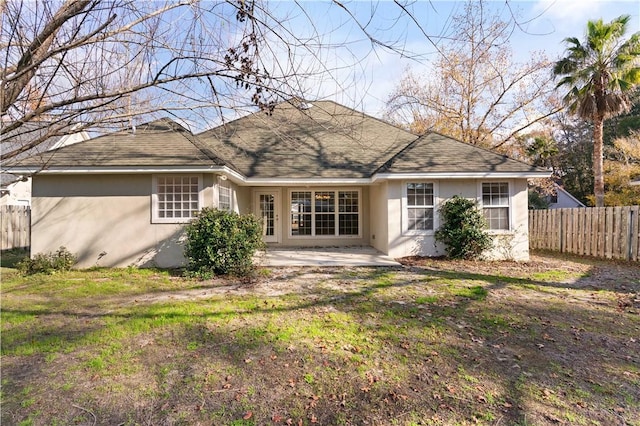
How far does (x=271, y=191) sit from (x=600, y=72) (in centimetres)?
1589

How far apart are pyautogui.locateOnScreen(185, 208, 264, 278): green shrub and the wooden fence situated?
9.83m

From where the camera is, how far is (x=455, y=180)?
417 inches

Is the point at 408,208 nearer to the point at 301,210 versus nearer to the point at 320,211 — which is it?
the point at 320,211

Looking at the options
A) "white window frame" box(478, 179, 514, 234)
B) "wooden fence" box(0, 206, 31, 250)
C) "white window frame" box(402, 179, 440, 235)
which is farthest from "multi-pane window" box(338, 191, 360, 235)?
"wooden fence" box(0, 206, 31, 250)

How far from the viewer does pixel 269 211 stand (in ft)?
44.7

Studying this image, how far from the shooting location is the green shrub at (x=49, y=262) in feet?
27.4

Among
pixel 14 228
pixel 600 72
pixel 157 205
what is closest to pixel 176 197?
pixel 157 205

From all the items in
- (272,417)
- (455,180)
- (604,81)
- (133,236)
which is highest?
(604,81)

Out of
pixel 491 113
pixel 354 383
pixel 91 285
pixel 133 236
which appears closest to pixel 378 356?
pixel 354 383

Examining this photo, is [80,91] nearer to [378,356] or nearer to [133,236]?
[378,356]

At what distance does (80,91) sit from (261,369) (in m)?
3.64

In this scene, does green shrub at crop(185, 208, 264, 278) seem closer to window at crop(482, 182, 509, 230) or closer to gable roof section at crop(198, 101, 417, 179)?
gable roof section at crop(198, 101, 417, 179)

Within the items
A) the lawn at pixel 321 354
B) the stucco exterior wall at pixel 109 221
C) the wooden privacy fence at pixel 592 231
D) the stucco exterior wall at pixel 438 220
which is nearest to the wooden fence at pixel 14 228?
the stucco exterior wall at pixel 109 221

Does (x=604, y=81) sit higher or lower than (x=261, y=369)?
higher
